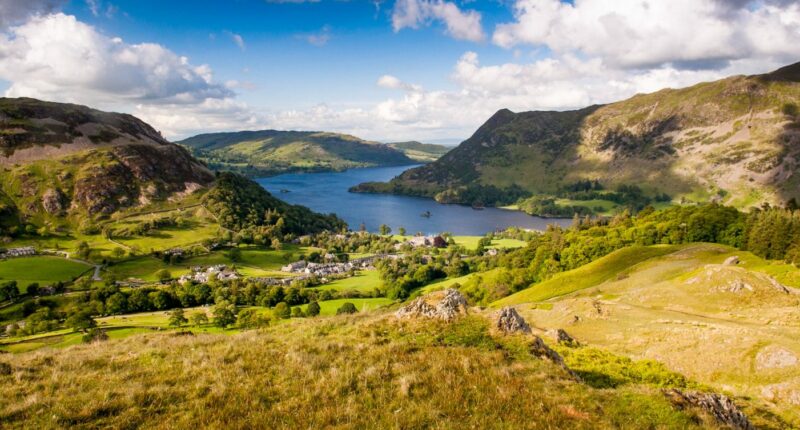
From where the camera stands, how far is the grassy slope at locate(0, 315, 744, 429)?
10.7 metres

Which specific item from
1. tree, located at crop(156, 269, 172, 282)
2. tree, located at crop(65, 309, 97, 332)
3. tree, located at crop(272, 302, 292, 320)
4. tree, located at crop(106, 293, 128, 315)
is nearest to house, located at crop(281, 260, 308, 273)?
tree, located at crop(156, 269, 172, 282)

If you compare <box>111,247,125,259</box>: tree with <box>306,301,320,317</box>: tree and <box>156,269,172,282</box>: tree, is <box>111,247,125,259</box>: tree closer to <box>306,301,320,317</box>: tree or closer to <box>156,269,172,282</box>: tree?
<box>156,269,172,282</box>: tree

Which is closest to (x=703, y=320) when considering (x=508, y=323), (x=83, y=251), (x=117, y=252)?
(x=508, y=323)

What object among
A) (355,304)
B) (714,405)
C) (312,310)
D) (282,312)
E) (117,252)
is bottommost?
(355,304)

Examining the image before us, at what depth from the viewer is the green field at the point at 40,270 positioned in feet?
399

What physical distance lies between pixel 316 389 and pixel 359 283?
446ft

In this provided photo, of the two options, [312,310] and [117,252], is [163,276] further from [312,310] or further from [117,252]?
[312,310]

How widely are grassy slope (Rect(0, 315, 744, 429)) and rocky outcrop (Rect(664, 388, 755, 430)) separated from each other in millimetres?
725

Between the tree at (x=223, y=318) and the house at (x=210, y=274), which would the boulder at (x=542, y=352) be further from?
the house at (x=210, y=274)

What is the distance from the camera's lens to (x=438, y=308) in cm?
2098

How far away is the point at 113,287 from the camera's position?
11362 centimetres

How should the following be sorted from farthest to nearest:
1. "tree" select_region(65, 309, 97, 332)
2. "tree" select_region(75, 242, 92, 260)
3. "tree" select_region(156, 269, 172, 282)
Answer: "tree" select_region(75, 242, 92, 260), "tree" select_region(156, 269, 172, 282), "tree" select_region(65, 309, 97, 332)

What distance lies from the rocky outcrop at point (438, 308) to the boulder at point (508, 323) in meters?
1.94

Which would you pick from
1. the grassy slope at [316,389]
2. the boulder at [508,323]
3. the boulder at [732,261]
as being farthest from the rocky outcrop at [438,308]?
the boulder at [732,261]
